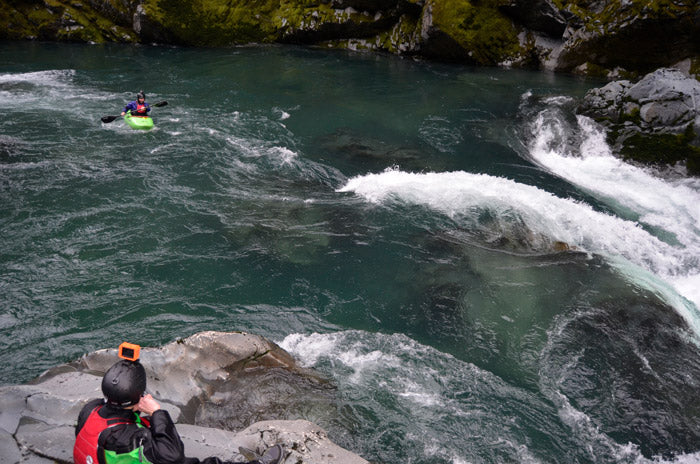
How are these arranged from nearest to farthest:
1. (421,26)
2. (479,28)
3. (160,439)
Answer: (160,439) < (479,28) < (421,26)

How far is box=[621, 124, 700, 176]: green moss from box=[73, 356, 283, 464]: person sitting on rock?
1476cm

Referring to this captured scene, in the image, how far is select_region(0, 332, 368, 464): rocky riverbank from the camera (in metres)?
4.96

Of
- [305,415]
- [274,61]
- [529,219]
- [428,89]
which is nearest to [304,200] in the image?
[529,219]

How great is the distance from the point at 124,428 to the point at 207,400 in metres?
2.02

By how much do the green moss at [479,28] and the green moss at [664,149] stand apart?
1085 centimetres

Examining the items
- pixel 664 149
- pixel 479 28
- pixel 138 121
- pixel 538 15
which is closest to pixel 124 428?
pixel 138 121

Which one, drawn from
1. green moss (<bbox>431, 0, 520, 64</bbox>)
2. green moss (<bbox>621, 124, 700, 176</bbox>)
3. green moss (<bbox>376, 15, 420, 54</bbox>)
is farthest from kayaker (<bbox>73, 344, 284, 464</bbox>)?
green moss (<bbox>376, 15, 420, 54</bbox>)

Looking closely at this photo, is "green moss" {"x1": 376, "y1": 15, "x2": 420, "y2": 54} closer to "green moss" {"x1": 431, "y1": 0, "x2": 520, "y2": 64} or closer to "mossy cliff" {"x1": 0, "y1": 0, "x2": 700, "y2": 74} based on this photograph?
"mossy cliff" {"x1": 0, "y1": 0, "x2": 700, "y2": 74}

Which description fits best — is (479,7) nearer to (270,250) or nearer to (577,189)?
(577,189)

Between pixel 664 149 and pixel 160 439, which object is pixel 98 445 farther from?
pixel 664 149

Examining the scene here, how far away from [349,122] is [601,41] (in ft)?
41.5

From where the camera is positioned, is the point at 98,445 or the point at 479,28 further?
the point at 479,28

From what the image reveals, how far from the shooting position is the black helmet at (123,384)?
3975mm

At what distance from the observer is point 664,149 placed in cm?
1395
